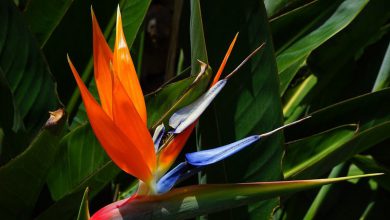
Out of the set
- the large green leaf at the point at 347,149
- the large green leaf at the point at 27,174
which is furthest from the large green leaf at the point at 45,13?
the large green leaf at the point at 347,149

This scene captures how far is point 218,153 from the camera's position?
2.12 ft

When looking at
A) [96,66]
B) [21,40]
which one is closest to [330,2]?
[21,40]

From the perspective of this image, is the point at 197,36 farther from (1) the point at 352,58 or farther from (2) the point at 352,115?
(1) the point at 352,58

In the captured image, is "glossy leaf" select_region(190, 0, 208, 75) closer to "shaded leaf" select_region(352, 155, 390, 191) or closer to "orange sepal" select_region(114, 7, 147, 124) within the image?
"orange sepal" select_region(114, 7, 147, 124)

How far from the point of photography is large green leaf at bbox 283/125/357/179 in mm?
1180

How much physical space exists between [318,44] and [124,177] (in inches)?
17.4

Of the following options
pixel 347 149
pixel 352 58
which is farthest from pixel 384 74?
pixel 347 149

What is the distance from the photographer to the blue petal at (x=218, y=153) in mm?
644

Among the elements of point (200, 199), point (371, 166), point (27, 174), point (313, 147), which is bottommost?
point (371, 166)

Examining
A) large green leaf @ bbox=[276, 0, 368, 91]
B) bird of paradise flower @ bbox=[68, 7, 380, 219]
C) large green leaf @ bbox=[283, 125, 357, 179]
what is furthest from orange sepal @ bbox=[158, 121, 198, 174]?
large green leaf @ bbox=[276, 0, 368, 91]

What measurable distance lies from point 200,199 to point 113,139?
0.33ft

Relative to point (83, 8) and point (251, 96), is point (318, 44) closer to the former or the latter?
point (251, 96)

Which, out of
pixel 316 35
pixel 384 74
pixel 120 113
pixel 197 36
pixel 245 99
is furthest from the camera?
pixel 384 74

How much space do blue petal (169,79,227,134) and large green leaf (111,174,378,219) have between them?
6 centimetres
